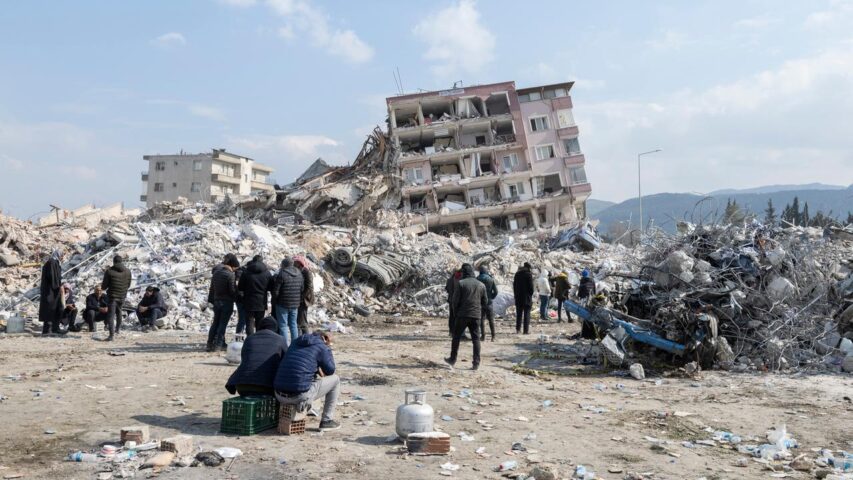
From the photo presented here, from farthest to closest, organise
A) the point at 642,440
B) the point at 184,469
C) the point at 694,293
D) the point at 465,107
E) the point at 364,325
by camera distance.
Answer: the point at 465,107 < the point at 364,325 < the point at 694,293 < the point at 642,440 < the point at 184,469

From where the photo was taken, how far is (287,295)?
37.2 ft

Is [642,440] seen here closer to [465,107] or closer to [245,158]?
[465,107]

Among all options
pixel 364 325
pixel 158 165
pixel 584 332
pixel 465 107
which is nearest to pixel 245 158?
pixel 158 165

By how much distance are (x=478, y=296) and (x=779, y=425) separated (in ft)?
15.1

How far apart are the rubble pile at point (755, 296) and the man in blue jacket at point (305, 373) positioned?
22.4 ft

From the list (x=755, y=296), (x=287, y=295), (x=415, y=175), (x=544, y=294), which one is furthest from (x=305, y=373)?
(x=415, y=175)

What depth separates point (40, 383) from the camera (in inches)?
355

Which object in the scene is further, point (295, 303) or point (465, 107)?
point (465, 107)

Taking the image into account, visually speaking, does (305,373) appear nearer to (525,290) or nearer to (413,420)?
(413,420)

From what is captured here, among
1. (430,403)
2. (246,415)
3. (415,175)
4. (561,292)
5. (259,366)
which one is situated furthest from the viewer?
(415,175)

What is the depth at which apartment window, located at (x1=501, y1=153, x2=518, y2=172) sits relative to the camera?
55250 mm

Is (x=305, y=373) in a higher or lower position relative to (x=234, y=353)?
higher

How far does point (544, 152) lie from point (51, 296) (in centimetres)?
4573

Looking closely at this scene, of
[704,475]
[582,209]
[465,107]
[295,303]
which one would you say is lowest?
[704,475]
